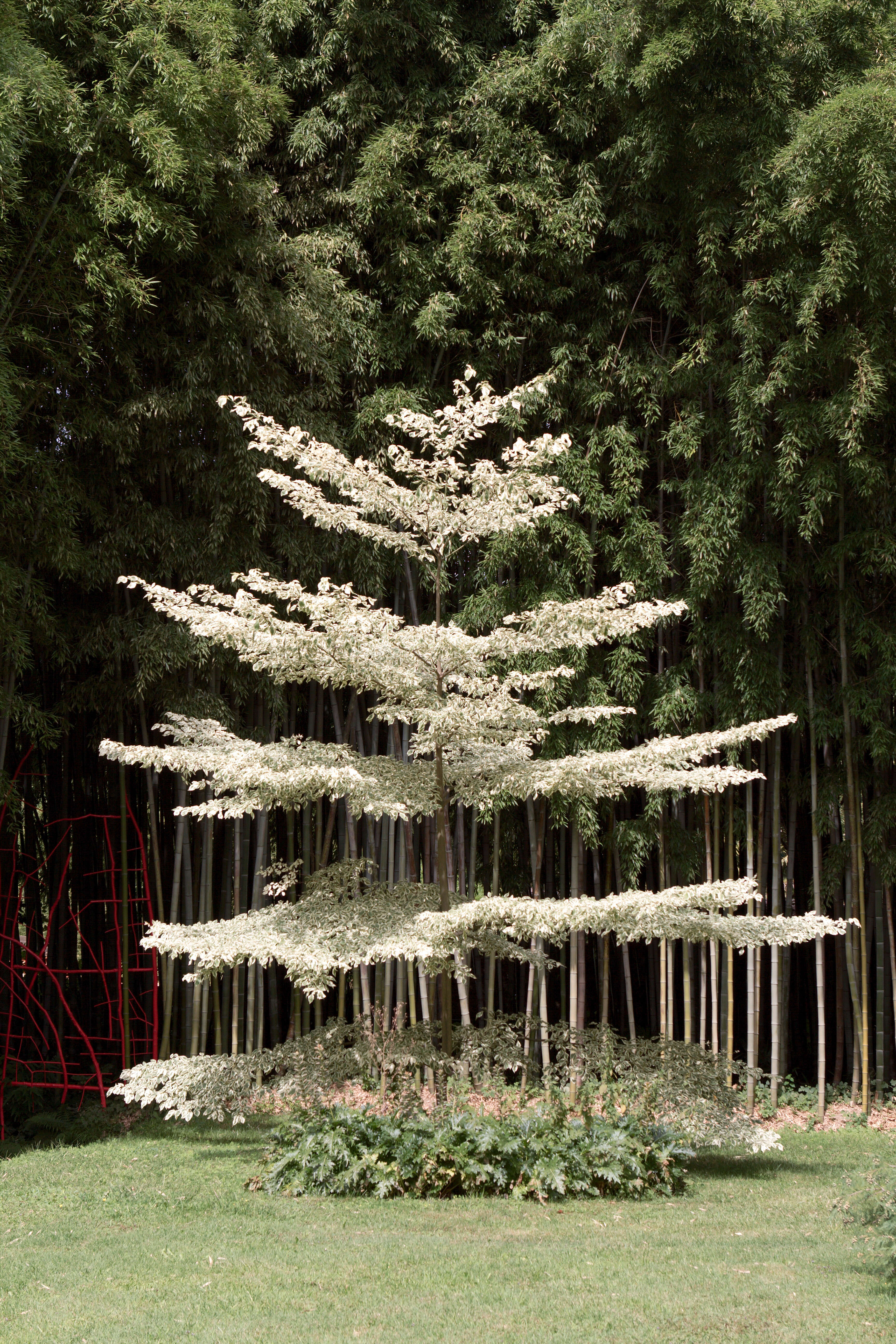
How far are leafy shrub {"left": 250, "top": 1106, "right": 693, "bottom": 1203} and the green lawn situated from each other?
3.8 inches

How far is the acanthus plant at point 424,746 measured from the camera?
14.9 ft

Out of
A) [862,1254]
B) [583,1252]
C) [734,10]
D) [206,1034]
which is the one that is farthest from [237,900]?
[734,10]

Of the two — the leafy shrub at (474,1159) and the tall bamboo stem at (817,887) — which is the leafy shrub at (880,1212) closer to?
the leafy shrub at (474,1159)

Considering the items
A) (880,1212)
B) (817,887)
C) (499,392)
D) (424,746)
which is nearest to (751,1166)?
(817,887)

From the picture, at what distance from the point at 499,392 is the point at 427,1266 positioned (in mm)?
4759

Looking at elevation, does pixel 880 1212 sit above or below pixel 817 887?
below

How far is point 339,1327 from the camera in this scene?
10.4ft

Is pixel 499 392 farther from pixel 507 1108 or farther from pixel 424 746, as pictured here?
pixel 507 1108

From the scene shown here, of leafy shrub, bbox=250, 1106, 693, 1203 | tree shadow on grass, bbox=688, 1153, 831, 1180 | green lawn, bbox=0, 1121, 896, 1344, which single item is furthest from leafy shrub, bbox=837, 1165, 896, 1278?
tree shadow on grass, bbox=688, 1153, 831, 1180

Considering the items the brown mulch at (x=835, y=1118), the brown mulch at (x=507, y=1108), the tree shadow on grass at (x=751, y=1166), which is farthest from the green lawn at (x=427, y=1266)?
the brown mulch at (x=835, y=1118)

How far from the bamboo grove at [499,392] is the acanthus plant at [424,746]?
1.05 meters

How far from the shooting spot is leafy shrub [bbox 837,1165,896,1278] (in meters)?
3.24

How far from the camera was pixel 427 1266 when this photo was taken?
3621mm

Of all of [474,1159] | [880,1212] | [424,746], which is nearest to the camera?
[880,1212]
